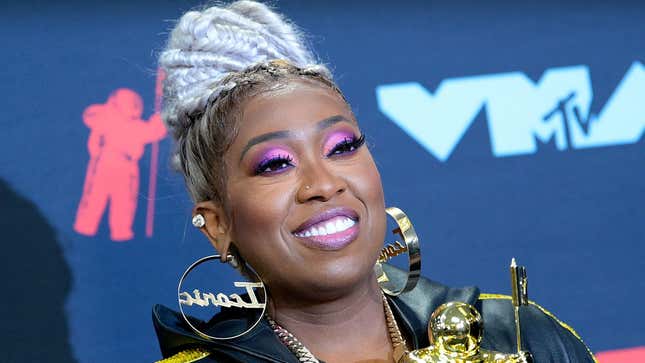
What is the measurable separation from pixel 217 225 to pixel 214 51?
0.25 meters

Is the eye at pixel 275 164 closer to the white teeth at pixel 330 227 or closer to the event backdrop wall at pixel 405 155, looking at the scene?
the white teeth at pixel 330 227

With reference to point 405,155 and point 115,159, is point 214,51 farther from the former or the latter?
point 405,155

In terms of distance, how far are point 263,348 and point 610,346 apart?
941mm

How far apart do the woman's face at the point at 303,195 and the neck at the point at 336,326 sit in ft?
0.14

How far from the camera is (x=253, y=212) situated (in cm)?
145

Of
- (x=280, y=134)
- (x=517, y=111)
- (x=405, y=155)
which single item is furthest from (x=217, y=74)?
(x=517, y=111)

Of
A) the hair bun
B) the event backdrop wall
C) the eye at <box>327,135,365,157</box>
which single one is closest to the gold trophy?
the eye at <box>327,135,365,157</box>

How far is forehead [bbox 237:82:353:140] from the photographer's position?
147 cm

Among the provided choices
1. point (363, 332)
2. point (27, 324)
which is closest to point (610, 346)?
point (363, 332)

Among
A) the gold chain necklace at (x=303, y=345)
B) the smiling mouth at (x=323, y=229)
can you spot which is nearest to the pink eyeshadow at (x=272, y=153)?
the smiling mouth at (x=323, y=229)

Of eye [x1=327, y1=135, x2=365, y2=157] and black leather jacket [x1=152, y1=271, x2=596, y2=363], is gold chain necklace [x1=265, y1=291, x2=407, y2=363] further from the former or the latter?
eye [x1=327, y1=135, x2=365, y2=157]

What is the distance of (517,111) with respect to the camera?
2178 mm

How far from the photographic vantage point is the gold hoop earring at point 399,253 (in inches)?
60.3

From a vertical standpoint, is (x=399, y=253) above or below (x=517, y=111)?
below
